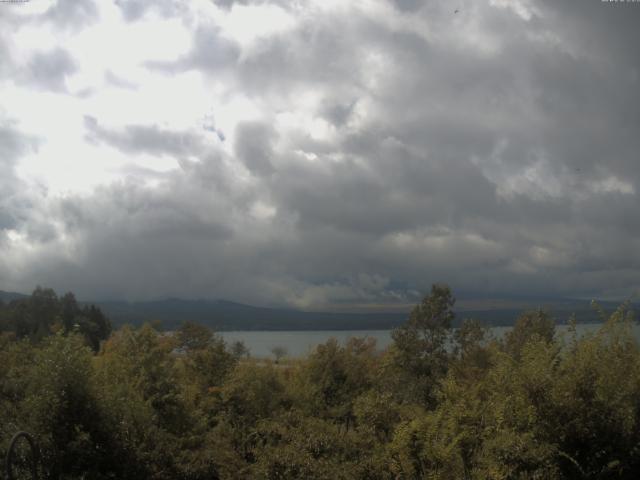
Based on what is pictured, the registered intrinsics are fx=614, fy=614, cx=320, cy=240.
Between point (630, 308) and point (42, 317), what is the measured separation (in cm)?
10090

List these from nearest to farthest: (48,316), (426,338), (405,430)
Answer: (405,430)
(426,338)
(48,316)

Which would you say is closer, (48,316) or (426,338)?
(426,338)

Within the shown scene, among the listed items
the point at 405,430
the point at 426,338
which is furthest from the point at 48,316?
the point at 405,430

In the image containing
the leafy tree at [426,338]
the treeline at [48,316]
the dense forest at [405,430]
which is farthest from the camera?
the treeline at [48,316]

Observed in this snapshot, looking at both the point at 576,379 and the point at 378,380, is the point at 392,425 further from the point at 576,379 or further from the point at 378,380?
the point at 378,380

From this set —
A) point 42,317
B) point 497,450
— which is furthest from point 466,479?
point 42,317

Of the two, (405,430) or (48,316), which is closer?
(405,430)

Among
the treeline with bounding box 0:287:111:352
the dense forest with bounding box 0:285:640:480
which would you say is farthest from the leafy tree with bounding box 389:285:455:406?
the treeline with bounding box 0:287:111:352

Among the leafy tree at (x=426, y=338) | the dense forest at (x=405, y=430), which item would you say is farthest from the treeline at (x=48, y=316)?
the dense forest at (x=405, y=430)

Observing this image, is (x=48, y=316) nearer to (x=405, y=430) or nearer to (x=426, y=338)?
(x=426, y=338)

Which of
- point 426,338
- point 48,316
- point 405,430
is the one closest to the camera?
point 405,430

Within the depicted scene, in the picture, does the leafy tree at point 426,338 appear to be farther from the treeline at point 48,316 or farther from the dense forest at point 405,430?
the treeline at point 48,316

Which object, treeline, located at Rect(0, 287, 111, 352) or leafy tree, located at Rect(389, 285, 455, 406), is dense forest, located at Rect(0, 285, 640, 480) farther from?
treeline, located at Rect(0, 287, 111, 352)

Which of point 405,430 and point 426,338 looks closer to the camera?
point 405,430
